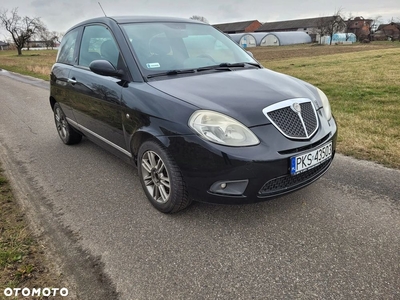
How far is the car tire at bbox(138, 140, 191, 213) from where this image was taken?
2656 mm

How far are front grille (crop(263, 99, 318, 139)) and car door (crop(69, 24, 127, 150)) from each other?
1.49 metres

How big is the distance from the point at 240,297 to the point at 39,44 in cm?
11162

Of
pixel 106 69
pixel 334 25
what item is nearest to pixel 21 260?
pixel 106 69

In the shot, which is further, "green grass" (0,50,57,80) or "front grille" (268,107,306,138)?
"green grass" (0,50,57,80)

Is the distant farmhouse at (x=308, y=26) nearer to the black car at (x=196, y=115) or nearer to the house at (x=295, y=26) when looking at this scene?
the house at (x=295, y=26)

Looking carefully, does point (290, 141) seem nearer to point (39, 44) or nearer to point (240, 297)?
point (240, 297)

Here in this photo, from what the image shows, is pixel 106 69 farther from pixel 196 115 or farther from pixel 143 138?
pixel 196 115

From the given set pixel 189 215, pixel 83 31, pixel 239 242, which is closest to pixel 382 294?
pixel 239 242

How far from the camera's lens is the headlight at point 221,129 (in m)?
2.40

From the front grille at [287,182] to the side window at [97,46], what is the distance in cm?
194

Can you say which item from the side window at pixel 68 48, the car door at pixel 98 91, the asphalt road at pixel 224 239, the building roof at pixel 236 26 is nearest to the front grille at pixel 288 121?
the asphalt road at pixel 224 239

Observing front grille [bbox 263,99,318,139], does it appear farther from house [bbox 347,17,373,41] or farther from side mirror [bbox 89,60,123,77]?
house [bbox 347,17,373,41]

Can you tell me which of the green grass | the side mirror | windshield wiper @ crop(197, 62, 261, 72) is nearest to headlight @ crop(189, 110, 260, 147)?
windshield wiper @ crop(197, 62, 261, 72)

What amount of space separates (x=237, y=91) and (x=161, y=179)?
101 cm
